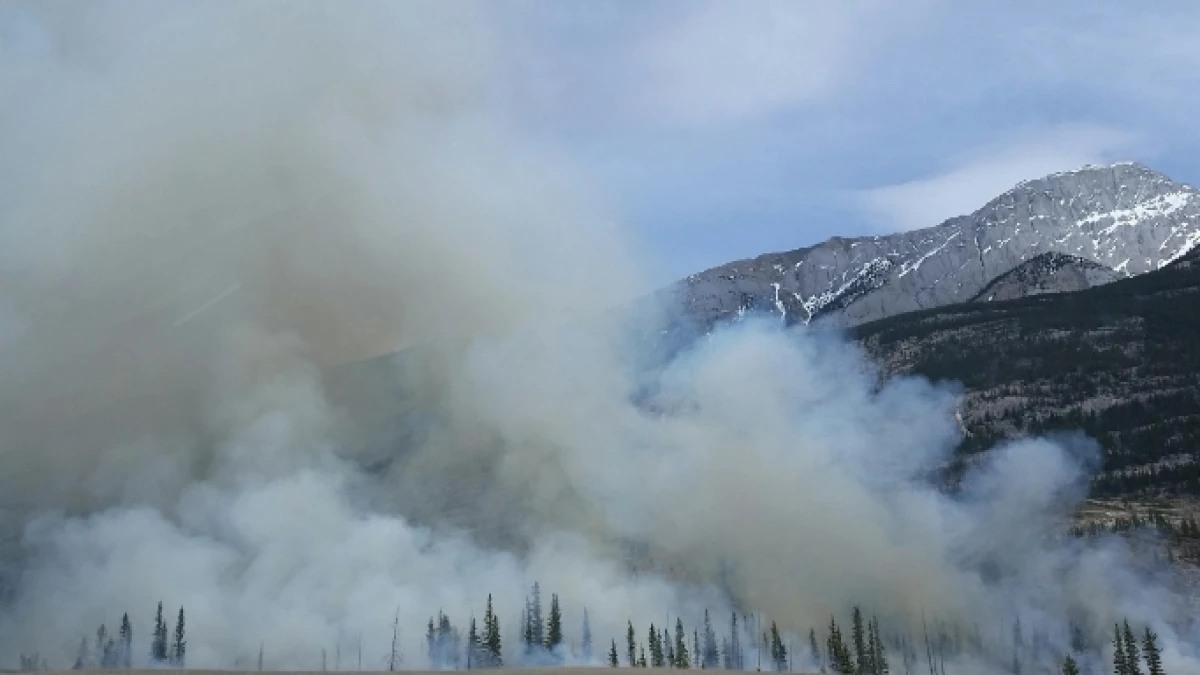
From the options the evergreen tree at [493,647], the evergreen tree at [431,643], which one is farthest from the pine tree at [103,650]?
the evergreen tree at [493,647]

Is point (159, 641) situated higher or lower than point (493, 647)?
higher

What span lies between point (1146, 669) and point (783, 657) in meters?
51.8

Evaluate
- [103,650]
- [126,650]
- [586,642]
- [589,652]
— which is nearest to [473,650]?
[589,652]

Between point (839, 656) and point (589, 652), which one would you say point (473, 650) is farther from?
point (839, 656)

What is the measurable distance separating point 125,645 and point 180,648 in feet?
48.6

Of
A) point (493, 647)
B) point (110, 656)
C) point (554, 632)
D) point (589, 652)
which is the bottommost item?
point (589, 652)

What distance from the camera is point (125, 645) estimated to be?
192500 millimetres

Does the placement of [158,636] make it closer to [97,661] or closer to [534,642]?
[97,661]

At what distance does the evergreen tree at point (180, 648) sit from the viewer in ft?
595

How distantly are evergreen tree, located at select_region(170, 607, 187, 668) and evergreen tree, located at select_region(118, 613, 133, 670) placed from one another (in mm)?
7990

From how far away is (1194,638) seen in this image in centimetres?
18700

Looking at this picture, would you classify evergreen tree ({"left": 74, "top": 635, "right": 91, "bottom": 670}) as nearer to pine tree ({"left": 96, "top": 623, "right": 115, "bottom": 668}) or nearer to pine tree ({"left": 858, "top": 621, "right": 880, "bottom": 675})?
pine tree ({"left": 96, "top": 623, "right": 115, "bottom": 668})

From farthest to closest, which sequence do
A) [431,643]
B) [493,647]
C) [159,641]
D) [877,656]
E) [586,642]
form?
[159,641] → [586,642] → [877,656] → [431,643] → [493,647]

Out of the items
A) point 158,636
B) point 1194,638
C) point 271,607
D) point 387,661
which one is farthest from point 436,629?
point 1194,638
